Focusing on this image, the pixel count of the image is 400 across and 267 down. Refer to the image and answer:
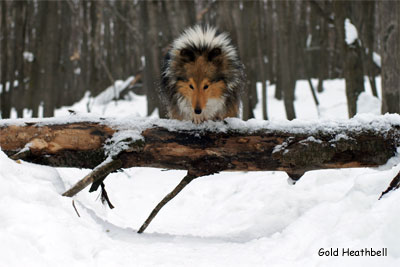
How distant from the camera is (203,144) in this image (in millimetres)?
3898

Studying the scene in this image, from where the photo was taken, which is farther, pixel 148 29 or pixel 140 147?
pixel 148 29

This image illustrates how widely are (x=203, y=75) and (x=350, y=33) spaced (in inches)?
156

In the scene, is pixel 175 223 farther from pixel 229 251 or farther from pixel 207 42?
pixel 207 42

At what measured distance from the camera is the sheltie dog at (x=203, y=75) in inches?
173

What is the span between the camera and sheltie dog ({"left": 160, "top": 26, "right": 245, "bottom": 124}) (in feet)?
14.4

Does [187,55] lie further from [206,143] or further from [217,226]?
[217,226]

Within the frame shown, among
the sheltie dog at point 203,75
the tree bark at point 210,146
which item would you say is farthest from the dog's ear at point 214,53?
the tree bark at point 210,146

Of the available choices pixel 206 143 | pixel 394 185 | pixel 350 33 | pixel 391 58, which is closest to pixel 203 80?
pixel 206 143

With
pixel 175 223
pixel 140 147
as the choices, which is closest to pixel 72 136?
pixel 140 147

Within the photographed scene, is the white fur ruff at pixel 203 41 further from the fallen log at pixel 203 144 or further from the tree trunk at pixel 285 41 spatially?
the tree trunk at pixel 285 41

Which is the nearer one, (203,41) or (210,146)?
(210,146)

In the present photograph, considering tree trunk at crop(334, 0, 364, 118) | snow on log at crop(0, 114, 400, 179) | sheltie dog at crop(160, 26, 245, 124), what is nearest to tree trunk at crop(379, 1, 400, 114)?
tree trunk at crop(334, 0, 364, 118)

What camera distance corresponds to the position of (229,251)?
3.28 meters

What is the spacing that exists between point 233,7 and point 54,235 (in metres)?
7.08
